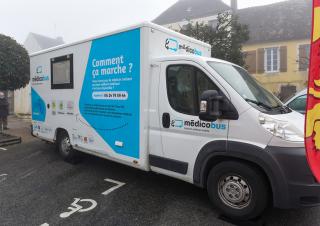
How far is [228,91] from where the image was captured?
12.1 ft

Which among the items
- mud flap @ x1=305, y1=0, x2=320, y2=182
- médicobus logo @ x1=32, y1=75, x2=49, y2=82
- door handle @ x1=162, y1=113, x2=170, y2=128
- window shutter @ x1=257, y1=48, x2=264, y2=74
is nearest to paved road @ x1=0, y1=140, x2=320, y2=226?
door handle @ x1=162, y1=113, x2=170, y2=128

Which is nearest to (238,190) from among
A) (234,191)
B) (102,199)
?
(234,191)

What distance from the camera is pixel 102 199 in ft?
14.8

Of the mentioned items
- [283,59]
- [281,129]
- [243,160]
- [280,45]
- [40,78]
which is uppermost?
[280,45]

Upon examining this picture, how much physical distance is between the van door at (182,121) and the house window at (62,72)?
2.58 metres

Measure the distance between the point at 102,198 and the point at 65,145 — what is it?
8.09 feet

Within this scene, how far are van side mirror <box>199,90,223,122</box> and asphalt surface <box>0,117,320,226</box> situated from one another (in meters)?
1.42

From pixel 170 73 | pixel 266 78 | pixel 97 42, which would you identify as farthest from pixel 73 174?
pixel 266 78

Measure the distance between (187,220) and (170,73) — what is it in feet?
6.88

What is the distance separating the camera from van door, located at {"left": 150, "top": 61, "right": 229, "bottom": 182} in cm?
390

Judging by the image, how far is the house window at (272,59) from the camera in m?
21.5

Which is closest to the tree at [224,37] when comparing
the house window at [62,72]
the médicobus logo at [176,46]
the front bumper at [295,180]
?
the médicobus logo at [176,46]

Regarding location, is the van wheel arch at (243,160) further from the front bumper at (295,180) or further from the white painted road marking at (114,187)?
the white painted road marking at (114,187)

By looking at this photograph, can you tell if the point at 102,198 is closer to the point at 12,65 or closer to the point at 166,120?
the point at 166,120
